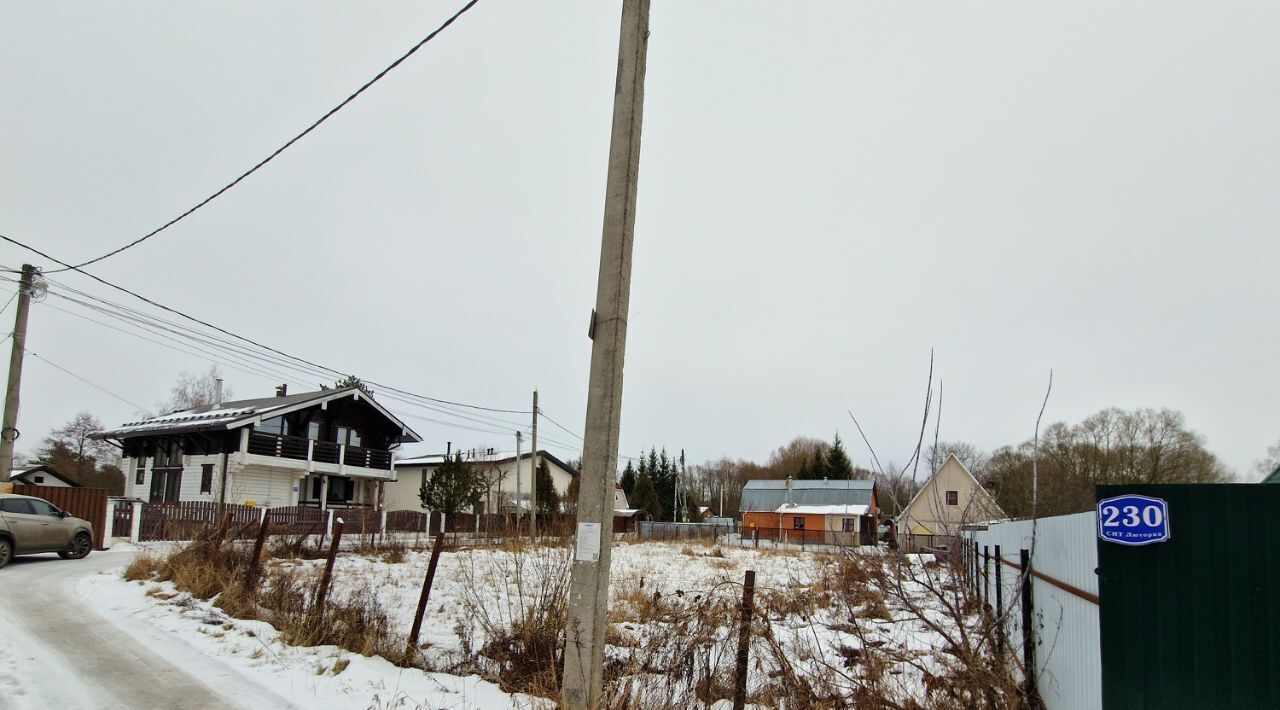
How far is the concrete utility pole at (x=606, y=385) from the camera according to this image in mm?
4996

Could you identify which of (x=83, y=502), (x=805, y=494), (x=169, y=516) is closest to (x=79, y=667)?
(x=83, y=502)

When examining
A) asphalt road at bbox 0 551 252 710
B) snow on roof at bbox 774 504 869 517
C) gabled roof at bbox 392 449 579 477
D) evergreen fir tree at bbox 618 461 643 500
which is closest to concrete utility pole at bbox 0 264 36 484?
asphalt road at bbox 0 551 252 710

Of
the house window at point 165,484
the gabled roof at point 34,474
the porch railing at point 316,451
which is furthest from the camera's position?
the gabled roof at point 34,474

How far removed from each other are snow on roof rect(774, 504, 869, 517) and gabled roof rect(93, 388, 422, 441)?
1322 inches

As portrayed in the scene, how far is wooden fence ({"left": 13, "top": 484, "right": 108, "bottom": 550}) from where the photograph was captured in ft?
65.5

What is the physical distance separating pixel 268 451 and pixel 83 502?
46.9 feet

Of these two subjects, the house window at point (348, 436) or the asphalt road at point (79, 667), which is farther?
the house window at point (348, 436)

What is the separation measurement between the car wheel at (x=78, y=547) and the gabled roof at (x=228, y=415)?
15795mm

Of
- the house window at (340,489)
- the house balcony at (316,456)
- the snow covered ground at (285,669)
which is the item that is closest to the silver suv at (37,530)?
the snow covered ground at (285,669)

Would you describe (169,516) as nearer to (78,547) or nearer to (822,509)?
(78,547)

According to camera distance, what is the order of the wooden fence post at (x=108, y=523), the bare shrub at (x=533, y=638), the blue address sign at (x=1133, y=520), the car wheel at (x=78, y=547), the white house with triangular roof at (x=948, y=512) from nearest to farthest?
1. the blue address sign at (x=1133, y=520)
2. the white house with triangular roof at (x=948, y=512)
3. the bare shrub at (x=533, y=638)
4. the car wheel at (x=78, y=547)
5. the wooden fence post at (x=108, y=523)

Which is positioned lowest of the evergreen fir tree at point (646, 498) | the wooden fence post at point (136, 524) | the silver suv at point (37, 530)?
the evergreen fir tree at point (646, 498)

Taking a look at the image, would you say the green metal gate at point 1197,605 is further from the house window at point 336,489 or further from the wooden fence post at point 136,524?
the house window at point 336,489

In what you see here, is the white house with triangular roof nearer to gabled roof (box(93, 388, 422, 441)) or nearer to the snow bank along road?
the snow bank along road
